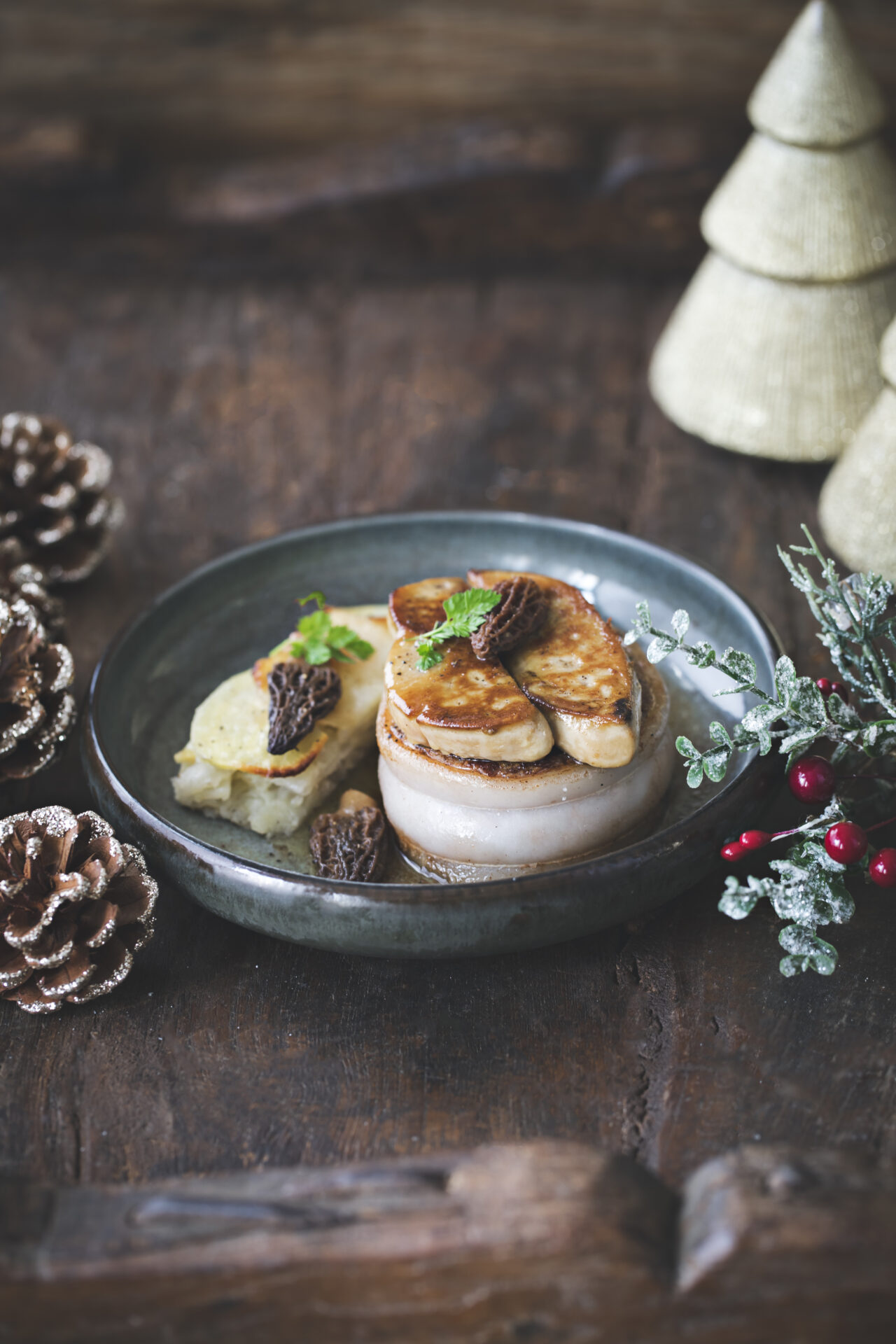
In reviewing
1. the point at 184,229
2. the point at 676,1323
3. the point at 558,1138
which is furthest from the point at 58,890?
the point at 184,229

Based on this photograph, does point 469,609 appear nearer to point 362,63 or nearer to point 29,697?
point 29,697

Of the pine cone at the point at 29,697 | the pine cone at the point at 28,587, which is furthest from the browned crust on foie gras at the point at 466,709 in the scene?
the pine cone at the point at 28,587

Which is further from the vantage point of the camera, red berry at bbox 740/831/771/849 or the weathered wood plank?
red berry at bbox 740/831/771/849

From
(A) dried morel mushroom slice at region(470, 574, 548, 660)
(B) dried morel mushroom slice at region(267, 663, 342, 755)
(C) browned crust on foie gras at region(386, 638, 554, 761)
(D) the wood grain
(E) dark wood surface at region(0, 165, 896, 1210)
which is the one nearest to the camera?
(E) dark wood surface at region(0, 165, 896, 1210)

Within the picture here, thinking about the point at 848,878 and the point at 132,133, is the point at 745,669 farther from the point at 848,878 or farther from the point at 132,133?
the point at 132,133

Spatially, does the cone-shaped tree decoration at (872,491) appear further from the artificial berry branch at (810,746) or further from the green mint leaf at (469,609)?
the green mint leaf at (469,609)

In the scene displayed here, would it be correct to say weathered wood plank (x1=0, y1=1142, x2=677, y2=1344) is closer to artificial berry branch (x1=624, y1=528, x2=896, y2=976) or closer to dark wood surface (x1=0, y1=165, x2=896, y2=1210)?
dark wood surface (x1=0, y1=165, x2=896, y2=1210)

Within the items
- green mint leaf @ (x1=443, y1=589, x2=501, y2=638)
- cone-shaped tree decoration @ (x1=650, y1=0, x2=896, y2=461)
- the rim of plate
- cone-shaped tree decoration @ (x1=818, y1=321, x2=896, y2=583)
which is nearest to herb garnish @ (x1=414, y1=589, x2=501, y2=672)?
green mint leaf @ (x1=443, y1=589, x2=501, y2=638)
